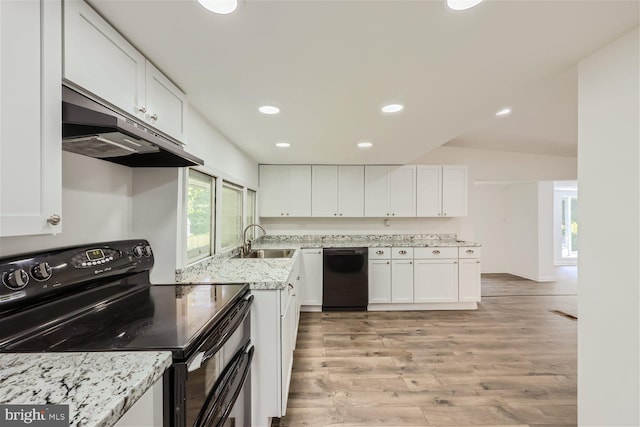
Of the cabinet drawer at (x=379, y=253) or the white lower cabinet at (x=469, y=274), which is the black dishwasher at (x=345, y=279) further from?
the white lower cabinet at (x=469, y=274)

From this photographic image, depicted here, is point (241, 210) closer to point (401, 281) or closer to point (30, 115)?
point (401, 281)

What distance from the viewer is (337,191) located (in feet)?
14.1

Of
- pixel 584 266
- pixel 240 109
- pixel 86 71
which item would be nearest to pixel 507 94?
pixel 584 266

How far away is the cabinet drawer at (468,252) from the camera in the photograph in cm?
395

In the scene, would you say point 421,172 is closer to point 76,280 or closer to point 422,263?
point 422,263

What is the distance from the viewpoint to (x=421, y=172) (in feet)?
14.1

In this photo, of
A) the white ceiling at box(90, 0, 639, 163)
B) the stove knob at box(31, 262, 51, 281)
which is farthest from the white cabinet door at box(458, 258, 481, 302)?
the stove knob at box(31, 262, 51, 281)

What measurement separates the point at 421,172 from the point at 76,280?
420cm

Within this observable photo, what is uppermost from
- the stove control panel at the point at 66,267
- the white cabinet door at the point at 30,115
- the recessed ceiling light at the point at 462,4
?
the recessed ceiling light at the point at 462,4

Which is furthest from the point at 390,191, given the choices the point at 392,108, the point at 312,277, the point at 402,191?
the point at 392,108

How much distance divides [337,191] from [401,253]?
134cm

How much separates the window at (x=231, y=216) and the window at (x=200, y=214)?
0.23 meters

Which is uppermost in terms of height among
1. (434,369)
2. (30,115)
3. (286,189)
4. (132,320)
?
(286,189)

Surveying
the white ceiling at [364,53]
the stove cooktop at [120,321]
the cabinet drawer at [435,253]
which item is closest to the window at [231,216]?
the white ceiling at [364,53]
